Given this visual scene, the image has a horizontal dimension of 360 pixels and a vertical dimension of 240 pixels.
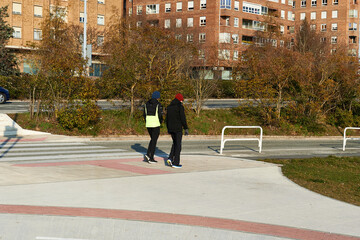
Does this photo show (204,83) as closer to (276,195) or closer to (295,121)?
(295,121)

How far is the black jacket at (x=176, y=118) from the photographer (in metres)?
11.2

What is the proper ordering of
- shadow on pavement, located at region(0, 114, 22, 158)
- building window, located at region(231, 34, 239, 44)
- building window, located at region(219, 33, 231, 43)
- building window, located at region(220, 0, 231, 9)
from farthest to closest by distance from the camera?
building window, located at region(231, 34, 239, 44) → building window, located at region(220, 0, 231, 9) → building window, located at region(219, 33, 231, 43) → shadow on pavement, located at region(0, 114, 22, 158)

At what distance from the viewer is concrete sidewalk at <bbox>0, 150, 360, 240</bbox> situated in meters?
5.95

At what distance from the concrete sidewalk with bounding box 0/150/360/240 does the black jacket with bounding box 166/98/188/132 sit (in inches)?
41.3

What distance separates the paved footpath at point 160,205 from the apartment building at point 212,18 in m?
59.0

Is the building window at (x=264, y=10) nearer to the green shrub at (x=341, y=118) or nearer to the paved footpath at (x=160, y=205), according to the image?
the green shrub at (x=341, y=118)

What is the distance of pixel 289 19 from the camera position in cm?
8706

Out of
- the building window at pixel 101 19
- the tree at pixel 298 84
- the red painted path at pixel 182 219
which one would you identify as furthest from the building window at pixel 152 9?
the red painted path at pixel 182 219

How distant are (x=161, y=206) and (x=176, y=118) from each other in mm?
4283

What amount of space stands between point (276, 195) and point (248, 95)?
54.7 feet

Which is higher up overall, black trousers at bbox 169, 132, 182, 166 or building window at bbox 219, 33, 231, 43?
building window at bbox 219, 33, 231, 43

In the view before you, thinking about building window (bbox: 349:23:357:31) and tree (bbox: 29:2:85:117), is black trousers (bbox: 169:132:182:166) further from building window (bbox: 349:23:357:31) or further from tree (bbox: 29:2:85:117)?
building window (bbox: 349:23:357:31)

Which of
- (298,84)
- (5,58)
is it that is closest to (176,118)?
(298,84)

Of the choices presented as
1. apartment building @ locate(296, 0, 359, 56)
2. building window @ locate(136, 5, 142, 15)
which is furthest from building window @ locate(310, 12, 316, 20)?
building window @ locate(136, 5, 142, 15)
